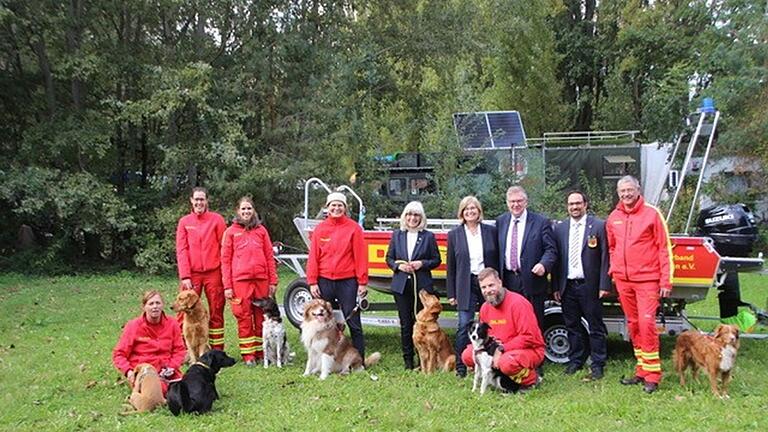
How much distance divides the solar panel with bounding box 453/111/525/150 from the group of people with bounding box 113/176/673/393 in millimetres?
10323

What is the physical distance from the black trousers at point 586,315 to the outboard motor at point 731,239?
1.89 meters

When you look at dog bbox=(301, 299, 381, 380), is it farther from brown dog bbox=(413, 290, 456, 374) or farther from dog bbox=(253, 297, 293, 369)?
brown dog bbox=(413, 290, 456, 374)

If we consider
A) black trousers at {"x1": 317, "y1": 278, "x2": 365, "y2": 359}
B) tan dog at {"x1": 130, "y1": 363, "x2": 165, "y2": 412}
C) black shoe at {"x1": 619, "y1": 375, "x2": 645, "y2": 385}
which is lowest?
black shoe at {"x1": 619, "y1": 375, "x2": 645, "y2": 385}

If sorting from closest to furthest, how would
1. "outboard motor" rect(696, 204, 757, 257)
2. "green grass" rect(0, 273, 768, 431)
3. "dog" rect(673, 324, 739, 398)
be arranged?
"green grass" rect(0, 273, 768, 431), "dog" rect(673, 324, 739, 398), "outboard motor" rect(696, 204, 757, 257)

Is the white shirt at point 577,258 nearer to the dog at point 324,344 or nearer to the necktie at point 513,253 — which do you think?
the necktie at point 513,253

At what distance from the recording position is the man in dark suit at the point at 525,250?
580 cm

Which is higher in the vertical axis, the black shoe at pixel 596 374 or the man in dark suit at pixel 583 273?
the man in dark suit at pixel 583 273

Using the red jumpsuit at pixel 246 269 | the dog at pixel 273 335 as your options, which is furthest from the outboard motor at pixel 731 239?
the red jumpsuit at pixel 246 269

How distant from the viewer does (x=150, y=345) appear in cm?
545

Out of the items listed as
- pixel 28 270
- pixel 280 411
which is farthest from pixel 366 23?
pixel 280 411

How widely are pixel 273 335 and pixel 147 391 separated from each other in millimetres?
1477

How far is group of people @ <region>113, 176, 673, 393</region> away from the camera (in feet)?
17.8

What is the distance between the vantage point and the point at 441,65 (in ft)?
55.1

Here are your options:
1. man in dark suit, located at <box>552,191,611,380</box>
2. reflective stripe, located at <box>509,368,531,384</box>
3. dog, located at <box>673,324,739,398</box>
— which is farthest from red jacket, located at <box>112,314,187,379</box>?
dog, located at <box>673,324,739,398</box>
